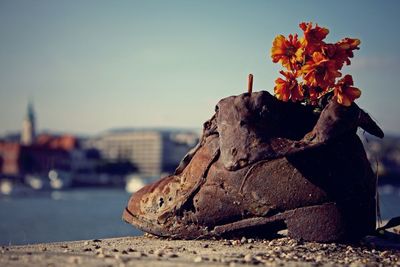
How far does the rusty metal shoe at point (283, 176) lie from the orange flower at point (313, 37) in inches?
20.8

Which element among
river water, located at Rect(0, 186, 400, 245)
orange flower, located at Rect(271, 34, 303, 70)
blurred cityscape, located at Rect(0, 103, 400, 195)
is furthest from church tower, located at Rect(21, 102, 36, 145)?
orange flower, located at Rect(271, 34, 303, 70)

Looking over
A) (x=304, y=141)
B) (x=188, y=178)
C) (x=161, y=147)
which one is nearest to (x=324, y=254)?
(x=304, y=141)

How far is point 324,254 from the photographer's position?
486 cm

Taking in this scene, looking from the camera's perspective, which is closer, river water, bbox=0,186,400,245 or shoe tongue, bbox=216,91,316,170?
shoe tongue, bbox=216,91,316,170

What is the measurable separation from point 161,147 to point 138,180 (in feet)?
192

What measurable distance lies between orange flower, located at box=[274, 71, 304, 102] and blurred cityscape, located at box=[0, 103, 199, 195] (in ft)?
318

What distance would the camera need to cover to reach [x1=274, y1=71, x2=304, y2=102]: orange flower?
5594 millimetres

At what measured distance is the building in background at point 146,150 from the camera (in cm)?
16025

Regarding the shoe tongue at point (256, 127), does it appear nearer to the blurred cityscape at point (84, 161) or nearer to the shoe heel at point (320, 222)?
the shoe heel at point (320, 222)

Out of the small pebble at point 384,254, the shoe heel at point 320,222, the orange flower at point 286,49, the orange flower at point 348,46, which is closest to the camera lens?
the small pebble at point 384,254

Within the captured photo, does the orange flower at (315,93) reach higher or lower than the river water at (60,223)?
higher

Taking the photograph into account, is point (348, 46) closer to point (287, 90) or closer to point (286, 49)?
point (286, 49)

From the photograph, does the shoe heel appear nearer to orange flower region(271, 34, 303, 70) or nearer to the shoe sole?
the shoe sole

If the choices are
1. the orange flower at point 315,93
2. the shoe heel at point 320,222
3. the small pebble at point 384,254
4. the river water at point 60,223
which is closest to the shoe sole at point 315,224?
the shoe heel at point 320,222
